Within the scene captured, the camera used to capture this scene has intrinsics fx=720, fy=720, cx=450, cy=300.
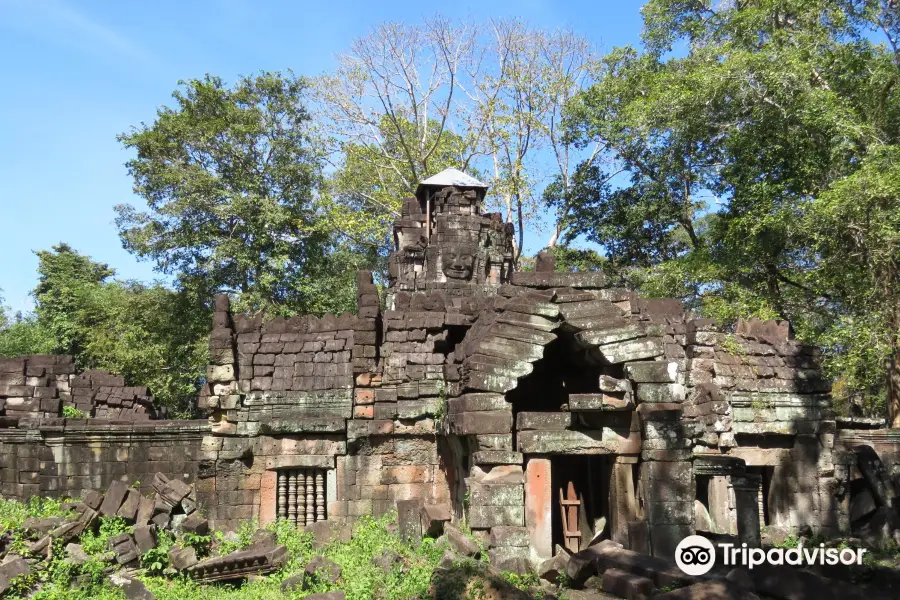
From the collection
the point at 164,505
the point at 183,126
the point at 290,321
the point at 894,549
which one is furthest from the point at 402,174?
the point at 894,549

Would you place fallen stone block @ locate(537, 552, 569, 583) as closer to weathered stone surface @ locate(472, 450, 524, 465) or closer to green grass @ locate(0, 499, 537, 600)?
green grass @ locate(0, 499, 537, 600)

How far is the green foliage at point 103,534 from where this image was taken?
33.8 feet

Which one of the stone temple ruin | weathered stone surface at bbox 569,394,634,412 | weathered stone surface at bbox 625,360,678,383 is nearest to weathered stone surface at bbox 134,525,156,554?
the stone temple ruin

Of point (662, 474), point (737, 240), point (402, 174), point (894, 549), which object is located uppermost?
point (402, 174)

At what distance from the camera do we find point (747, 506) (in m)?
8.34

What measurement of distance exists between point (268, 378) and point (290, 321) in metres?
1.04

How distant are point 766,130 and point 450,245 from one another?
8.88 meters

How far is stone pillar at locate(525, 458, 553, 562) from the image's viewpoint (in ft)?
27.3

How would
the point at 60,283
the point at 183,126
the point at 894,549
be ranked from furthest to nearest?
the point at 60,283 → the point at 183,126 → the point at 894,549

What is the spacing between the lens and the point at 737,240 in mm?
18797

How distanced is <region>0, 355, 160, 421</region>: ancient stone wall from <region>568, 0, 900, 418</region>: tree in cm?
1395

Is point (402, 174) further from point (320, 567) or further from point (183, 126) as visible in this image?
point (320, 567)

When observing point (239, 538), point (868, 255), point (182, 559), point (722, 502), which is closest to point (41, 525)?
point (182, 559)

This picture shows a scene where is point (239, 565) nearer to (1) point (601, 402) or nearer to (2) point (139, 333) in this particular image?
(1) point (601, 402)
